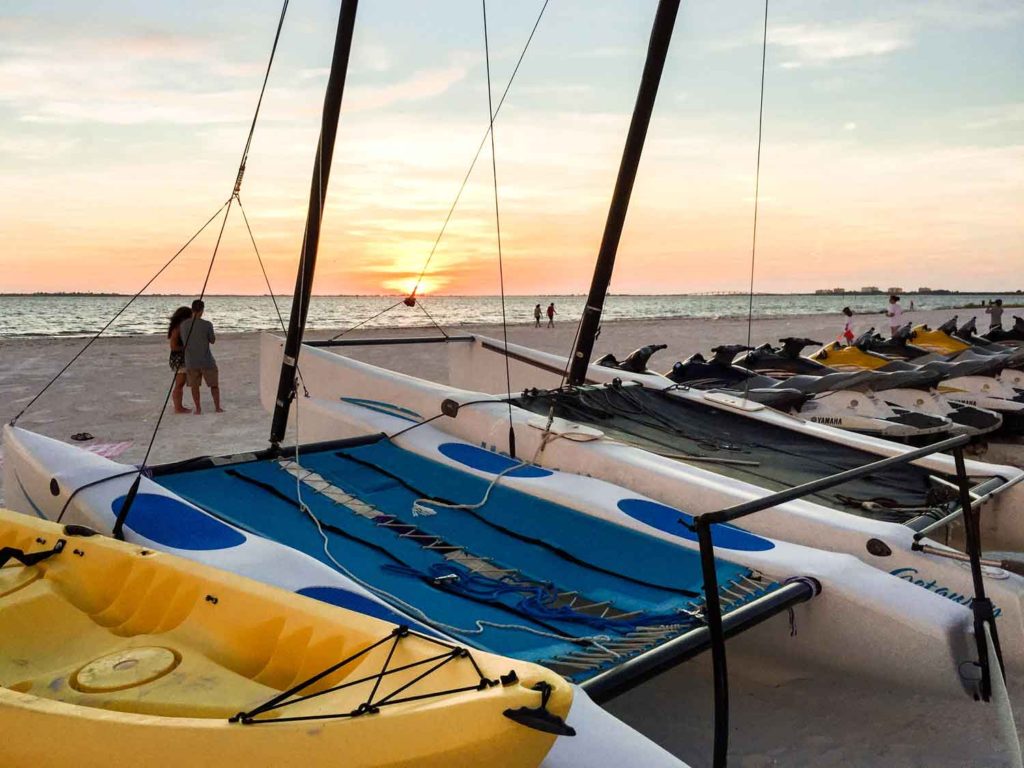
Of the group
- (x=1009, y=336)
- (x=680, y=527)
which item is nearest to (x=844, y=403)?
(x=680, y=527)

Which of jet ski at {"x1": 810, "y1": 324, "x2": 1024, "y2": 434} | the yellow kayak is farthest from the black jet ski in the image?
the yellow kayak

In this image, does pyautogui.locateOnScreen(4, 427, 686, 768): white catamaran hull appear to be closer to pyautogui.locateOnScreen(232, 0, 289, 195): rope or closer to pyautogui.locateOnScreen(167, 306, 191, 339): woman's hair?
pyautogui.locateOnScreen(232, 0, 289, 195): rope

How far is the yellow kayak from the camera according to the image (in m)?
1.82

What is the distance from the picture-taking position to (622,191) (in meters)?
6.60

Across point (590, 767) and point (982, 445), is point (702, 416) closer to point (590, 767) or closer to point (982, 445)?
point (982, 445)

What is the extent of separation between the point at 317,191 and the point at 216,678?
4040 millimetres

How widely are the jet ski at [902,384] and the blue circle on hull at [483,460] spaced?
290 centimetres

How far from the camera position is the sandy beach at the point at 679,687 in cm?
298

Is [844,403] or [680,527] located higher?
[844,403]

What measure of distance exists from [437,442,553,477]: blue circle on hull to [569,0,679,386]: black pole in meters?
1.53

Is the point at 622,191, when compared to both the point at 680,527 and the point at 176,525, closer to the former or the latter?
the point at 680,527

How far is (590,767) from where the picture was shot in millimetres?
2164

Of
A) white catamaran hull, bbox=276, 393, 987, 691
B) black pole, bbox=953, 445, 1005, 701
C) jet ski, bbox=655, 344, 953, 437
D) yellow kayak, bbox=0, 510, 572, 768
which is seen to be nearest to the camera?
yellow kayak, bbox=0, 510, 572, 768

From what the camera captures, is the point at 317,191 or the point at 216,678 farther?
the point at 317,191
